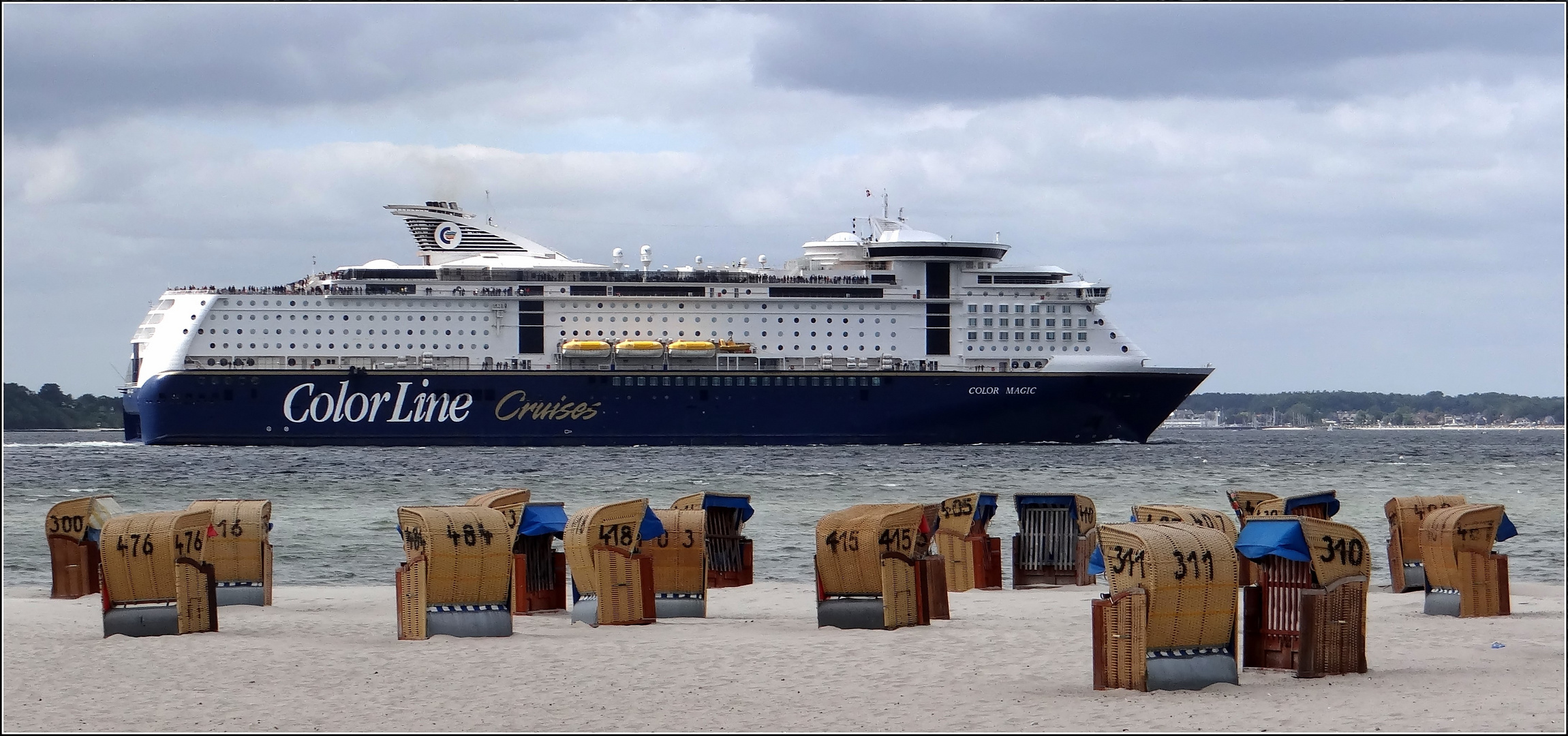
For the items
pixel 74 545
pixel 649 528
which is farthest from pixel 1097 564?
pixel 74 545

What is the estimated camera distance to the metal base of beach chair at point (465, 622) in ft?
44.5

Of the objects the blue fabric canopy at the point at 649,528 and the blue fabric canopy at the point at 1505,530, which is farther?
the blue fabric canopy at the point at 1505,530

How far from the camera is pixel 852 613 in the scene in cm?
1438

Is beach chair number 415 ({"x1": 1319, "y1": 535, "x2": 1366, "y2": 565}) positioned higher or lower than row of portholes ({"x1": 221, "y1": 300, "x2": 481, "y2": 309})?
lower

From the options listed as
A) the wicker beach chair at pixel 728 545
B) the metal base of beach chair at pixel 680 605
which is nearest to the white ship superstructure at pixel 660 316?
the wicker beach chair at pixel 728 545

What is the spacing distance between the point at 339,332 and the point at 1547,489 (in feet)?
134

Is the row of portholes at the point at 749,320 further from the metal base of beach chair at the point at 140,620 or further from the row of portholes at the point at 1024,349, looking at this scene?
the metal base of beach chair at the point at 140,620

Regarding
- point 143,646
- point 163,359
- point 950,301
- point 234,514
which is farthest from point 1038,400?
point 143,646

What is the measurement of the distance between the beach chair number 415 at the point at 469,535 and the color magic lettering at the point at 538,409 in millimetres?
46204

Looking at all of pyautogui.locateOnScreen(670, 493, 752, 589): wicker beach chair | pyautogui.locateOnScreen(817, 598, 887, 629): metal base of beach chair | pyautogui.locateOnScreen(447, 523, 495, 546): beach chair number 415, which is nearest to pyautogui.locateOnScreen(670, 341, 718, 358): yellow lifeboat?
pyautogui.locateOnScreen(670, 493, 752, 589): wicker beach chair

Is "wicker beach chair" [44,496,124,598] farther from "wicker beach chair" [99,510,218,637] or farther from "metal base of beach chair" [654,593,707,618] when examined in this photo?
"metal base of beach chair" [654,593,707,618]

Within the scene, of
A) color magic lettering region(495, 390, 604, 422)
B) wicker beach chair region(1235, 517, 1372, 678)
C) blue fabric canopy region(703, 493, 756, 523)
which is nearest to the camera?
wicker beach chair region(1235, 517, 1372, 678)

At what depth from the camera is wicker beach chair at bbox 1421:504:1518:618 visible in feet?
48.5

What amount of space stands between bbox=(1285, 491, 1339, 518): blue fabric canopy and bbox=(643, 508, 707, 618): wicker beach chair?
20.7 ft
